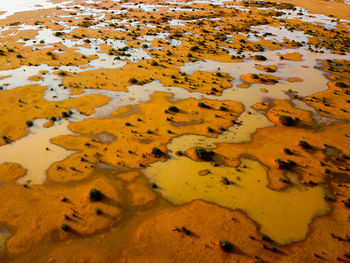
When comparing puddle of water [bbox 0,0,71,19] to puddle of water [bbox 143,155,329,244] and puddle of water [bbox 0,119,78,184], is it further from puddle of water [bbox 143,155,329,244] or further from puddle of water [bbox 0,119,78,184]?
puddle of water [bbox 143,155,329,244]

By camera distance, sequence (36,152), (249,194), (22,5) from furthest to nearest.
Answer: (22,5)
(36,152)
(249,194)

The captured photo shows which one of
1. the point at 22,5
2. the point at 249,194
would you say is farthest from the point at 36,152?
the point at 22,5

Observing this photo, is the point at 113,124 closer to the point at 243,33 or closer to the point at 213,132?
A: the point at 213,132

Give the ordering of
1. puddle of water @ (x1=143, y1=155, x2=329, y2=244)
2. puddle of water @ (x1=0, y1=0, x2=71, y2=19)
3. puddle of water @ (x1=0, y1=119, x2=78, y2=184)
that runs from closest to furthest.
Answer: puddle of water @ (x1=143, y1=155, x2=329, y2=244)
puddle of water @ (x1=0, y1=119, x2=78, y2=184)
puddle of water @ (x1=0, y1=0, x2=71, y2=19)

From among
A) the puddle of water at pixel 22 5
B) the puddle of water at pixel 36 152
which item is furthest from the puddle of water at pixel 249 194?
the puddle of water at pixel 22 5

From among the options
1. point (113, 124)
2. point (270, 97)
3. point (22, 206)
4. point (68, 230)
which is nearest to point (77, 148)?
point (113, 124)

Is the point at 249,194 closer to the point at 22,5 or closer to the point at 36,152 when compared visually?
the point at 36,152

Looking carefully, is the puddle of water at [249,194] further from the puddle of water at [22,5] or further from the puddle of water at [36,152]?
the puddle of water at [22,5]

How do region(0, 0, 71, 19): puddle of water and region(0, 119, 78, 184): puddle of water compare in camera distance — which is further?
region(0, 0, 71, 19): puddle of water

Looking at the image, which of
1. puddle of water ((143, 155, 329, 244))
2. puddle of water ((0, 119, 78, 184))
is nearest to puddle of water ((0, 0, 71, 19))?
puddle of water ((0, 119, 78, 184))

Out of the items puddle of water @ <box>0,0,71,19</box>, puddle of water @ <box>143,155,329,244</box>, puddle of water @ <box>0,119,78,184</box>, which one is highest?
puddle of water @ <box>0,0,71,19</box>
